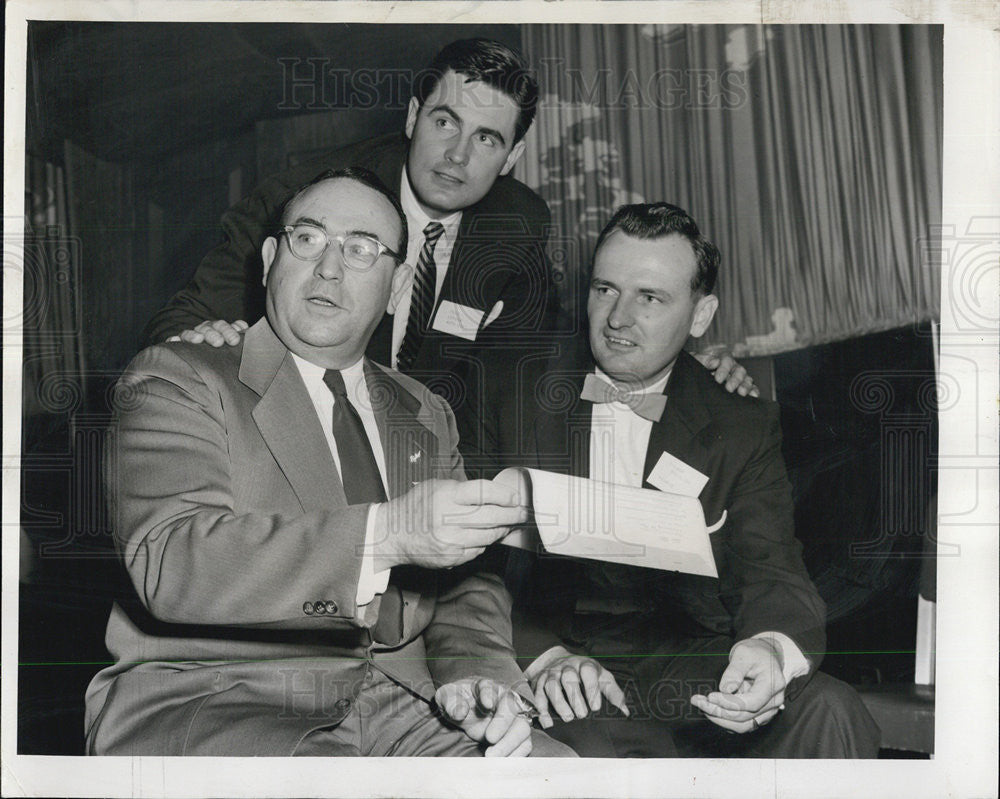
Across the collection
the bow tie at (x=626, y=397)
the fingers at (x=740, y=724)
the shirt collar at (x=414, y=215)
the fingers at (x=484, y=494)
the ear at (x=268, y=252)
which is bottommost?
the fingers at (x=740, y=724)

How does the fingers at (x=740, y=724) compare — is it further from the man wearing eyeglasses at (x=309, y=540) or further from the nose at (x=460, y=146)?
the nose at (x=460, y=146)

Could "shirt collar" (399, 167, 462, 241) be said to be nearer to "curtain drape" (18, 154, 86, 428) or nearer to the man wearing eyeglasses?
the man wearing eyeglasses

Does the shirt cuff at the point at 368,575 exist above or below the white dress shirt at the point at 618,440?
below

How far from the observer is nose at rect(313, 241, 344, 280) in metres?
4.00

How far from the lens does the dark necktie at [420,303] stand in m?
4.17

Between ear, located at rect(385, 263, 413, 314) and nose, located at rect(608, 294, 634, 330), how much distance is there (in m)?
0.81

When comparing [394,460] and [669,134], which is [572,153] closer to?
[669,134]

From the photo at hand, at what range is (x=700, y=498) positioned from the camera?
412 cm

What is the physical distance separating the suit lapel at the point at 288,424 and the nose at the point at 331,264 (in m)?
0.30

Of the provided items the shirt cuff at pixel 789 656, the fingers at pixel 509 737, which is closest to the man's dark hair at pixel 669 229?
the shirt cuff at pixel 789 656

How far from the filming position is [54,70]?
4316mm

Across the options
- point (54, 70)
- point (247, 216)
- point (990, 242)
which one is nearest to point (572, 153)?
point (247, 216)

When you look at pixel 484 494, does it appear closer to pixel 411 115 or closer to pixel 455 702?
pixel 455 702

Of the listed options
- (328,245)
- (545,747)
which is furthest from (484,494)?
(328,245)
